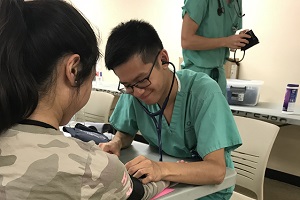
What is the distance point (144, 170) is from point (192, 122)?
341 millimetres

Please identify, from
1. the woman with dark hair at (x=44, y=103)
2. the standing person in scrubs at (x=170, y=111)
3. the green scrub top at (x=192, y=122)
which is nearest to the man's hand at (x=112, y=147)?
the standing person in scrubs at (x=170, y=111)

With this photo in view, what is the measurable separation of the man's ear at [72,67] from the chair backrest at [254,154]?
1098 mm

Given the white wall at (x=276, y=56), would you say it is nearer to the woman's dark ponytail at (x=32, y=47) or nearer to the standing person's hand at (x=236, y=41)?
the standing person's hand at (x=236, y=41)

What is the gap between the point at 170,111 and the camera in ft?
3.94

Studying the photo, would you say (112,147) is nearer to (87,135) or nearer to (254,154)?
(87,135)

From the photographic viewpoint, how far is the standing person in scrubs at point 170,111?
0.95 m

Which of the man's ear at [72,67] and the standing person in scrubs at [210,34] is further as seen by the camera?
the standing person in scrubs at [210,34]

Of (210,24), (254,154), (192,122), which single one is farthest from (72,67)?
(210,24)

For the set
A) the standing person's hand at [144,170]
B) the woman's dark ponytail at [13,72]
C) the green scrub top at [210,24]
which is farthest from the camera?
the green scrub top at [210,24]

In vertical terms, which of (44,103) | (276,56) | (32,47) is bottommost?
(276,56)

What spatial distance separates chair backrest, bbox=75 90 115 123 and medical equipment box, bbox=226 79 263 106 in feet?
3.08

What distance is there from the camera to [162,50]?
1150 millimetres

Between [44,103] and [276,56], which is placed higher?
[44,103]

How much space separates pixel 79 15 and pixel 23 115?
23 centimetres
